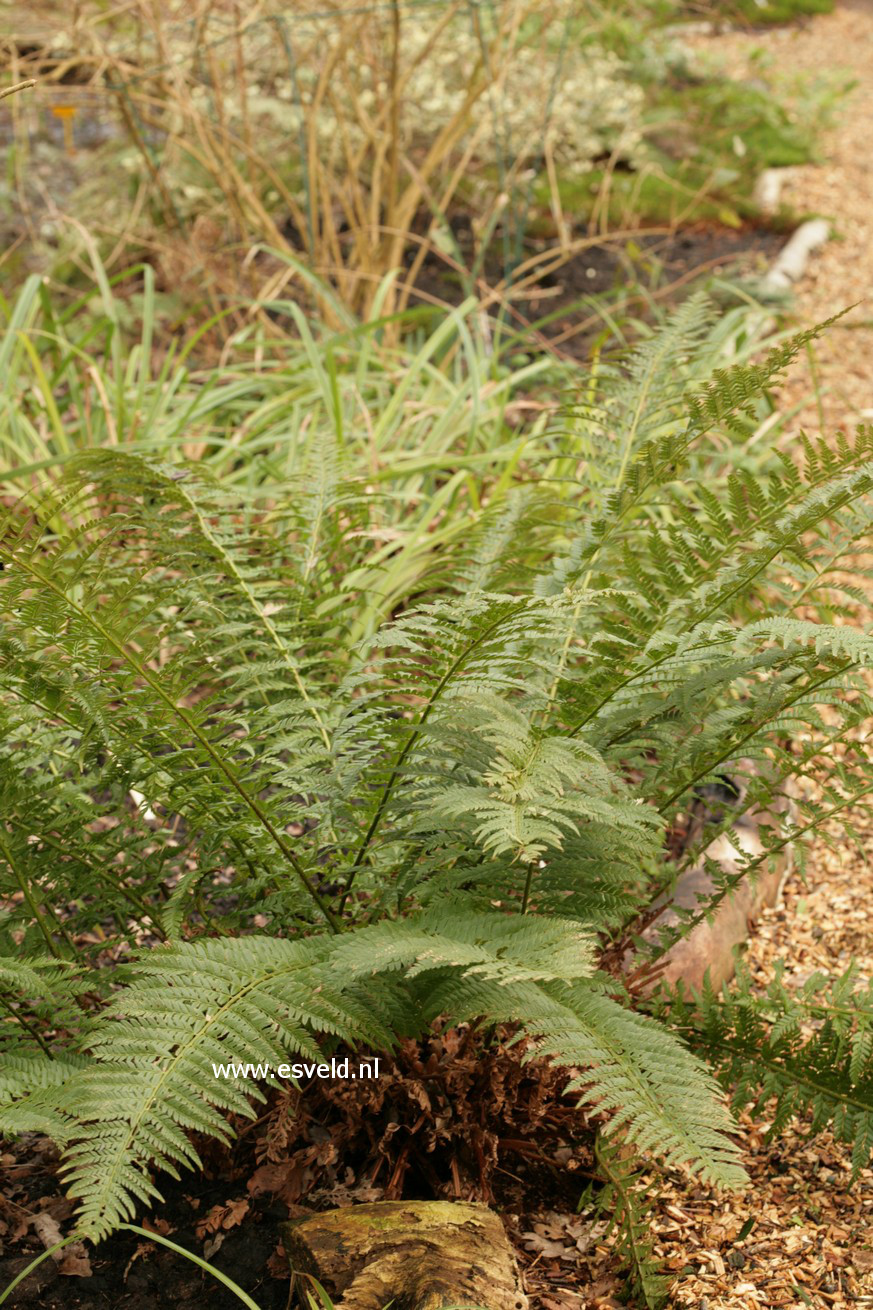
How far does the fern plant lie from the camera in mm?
1209

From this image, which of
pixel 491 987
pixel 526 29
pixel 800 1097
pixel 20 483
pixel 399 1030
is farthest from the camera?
pixel 526 29

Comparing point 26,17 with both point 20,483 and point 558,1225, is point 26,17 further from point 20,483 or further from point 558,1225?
point 558,1225

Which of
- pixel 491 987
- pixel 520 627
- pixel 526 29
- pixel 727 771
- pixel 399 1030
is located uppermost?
pixel 526 29

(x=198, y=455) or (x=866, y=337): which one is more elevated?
(x=866, y=337)

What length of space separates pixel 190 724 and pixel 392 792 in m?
0.27

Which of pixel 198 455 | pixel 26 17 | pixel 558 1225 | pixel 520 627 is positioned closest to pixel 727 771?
pixel 520 627

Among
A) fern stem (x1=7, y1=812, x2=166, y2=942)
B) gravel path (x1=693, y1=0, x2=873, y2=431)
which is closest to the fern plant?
fern stem (x1=7, y1=812, x2=166, y2=942)

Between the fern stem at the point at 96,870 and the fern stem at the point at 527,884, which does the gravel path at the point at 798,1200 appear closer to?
the fern stem at the point at 527,884

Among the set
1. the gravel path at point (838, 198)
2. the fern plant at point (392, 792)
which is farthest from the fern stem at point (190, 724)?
the gravel path at point (838, 198)

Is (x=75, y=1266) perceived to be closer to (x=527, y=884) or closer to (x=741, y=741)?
(x=527, y=884)

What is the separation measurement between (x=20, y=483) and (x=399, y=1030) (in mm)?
2341

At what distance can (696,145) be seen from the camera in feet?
23.8

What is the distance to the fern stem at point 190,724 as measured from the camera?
4.58ft

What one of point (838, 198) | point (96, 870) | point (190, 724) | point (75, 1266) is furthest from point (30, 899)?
point (838, 198)
